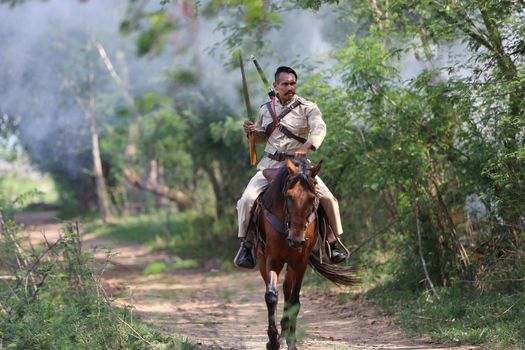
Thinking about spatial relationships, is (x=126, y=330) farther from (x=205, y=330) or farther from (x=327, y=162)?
(x=327, y=162)

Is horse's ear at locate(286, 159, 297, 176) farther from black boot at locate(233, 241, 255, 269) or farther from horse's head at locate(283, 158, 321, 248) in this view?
black boot at locate(233, 241, 255, 269)

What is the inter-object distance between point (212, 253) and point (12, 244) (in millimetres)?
9079

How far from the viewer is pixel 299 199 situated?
6.79 meters

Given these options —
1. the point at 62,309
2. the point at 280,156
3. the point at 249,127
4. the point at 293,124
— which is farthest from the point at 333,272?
the point at 62,309

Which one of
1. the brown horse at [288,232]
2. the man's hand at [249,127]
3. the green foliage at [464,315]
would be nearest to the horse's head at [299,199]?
the brown horse at [288,232]

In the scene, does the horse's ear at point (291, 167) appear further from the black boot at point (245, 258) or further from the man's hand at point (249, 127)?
the black boot at point (245, 258)

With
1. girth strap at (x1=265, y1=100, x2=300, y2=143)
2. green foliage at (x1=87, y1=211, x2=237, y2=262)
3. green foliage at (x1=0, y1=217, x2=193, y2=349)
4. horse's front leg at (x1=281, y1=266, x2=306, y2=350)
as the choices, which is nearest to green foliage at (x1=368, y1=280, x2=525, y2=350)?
horse's front leg at (x1=281, y1=266, x2=306, y2=350)

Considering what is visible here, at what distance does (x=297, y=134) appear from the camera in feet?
25.6

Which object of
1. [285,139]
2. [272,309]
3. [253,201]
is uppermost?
[285,139]

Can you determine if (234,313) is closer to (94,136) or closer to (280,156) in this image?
(280,156)

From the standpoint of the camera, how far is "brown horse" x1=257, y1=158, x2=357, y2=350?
6809 mm

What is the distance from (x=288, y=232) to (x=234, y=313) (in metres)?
4.48

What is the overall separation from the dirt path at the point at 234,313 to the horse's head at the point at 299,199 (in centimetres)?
86

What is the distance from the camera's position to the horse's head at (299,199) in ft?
22.2
